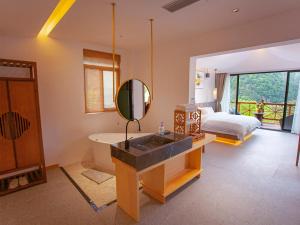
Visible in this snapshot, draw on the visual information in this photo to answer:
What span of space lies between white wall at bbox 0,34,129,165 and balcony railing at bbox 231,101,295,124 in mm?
6184

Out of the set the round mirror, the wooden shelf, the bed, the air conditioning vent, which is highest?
the air conditioning vent

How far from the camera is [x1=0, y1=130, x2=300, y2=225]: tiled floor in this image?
75.9 inches

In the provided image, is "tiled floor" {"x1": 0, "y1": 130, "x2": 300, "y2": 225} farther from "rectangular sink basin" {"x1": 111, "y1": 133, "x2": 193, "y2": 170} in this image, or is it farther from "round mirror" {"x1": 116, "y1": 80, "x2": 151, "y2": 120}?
"round mirror" {"x1": 116, "y1": 80, "x2": 151, "y2": 120}

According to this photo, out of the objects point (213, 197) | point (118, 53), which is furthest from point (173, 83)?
point (213, 197)

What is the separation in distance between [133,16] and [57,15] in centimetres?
104

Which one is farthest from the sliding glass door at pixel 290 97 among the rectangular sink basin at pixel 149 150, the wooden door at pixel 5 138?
the wooden door at pixel 5 138

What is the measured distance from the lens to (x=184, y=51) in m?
3.32

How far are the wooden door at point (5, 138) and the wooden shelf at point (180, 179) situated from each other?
2.33 meters

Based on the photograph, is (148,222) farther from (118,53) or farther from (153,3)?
(118,53)

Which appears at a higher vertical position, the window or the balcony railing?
the window

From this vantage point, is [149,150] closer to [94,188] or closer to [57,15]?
[94,188]

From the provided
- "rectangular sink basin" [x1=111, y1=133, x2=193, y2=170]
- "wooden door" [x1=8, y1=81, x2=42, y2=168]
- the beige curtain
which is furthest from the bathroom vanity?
the beige curtain

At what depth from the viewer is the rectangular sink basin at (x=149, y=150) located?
1761mm

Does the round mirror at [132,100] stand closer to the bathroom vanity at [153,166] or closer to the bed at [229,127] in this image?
the bathroom vanity at [153,166]
